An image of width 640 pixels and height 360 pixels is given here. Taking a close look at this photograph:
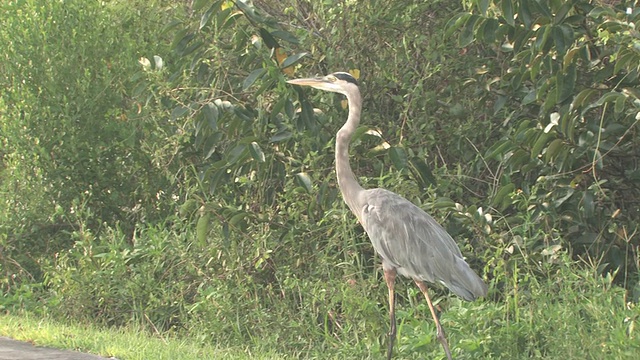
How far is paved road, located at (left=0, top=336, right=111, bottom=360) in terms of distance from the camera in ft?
22.0

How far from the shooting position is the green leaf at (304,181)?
25.6 ft

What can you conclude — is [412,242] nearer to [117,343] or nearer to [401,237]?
[401,237]

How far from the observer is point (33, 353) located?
688cm

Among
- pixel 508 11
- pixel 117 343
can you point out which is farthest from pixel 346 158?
pixel 117 343

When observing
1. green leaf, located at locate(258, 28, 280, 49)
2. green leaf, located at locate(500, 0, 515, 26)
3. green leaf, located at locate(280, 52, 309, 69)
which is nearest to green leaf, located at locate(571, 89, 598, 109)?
green leaf, located at locate(500, 0, 515, 26)

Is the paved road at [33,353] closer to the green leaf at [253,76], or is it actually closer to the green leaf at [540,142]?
the green leaf at [253,76]

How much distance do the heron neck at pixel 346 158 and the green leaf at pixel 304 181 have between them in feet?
1.62

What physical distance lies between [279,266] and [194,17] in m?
2.52

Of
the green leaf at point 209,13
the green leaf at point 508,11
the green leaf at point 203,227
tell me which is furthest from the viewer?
the green leaf at point 203,227

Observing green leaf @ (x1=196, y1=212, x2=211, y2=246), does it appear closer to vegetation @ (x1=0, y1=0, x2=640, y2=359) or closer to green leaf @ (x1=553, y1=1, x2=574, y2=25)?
vegetation @ (x1=0, y1=0, x2=640, y2=359)

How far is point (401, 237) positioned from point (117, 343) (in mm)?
2138

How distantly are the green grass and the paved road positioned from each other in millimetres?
103

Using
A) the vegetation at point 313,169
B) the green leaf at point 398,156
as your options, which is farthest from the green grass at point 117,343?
the green leaf at point 398,156

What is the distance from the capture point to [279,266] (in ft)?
27.7
